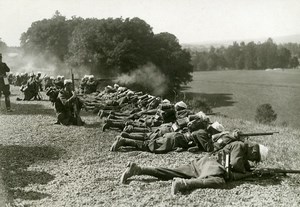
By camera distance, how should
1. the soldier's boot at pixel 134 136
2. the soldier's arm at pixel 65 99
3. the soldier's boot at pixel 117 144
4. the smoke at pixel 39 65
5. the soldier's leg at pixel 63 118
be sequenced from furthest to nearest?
the smoke at pixel 39 65 → the soldier's leg at pixel 63 118 → the soldier's arm at pixel 65 99 → the soldier's boot at pixel 134 136 → the soldier's boot at pixel 117 144

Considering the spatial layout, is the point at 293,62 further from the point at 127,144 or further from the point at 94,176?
the point at 94,176

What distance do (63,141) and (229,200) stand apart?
619 cm

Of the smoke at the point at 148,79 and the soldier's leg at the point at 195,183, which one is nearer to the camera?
the soldier's leg at the point at 195,183

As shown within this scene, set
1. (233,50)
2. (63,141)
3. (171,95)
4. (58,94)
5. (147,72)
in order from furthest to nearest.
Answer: (233,50), (171,95), (147,72), (58,94), (63,141)

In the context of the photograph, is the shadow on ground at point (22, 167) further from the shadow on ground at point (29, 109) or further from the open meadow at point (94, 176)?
the shadow on ground at point (29, 109)

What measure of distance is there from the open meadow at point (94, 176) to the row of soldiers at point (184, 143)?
220mm

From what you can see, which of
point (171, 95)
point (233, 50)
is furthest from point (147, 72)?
point (233, 50)

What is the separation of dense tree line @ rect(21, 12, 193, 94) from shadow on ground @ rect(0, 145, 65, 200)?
30385mm

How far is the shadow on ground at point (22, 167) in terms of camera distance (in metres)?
7.02

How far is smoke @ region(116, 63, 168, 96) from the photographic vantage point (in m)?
41.0

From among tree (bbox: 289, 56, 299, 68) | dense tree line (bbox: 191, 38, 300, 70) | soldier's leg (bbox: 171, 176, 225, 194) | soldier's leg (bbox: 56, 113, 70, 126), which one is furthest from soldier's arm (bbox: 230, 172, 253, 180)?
tree (bbox: 289, 56, 299, 68)

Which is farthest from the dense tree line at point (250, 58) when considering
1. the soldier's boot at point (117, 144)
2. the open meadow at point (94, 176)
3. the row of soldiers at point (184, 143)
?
the soldier's boot at point (117, 144)

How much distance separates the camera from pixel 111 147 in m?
10.3

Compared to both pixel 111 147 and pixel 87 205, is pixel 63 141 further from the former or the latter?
pixel 87 205
